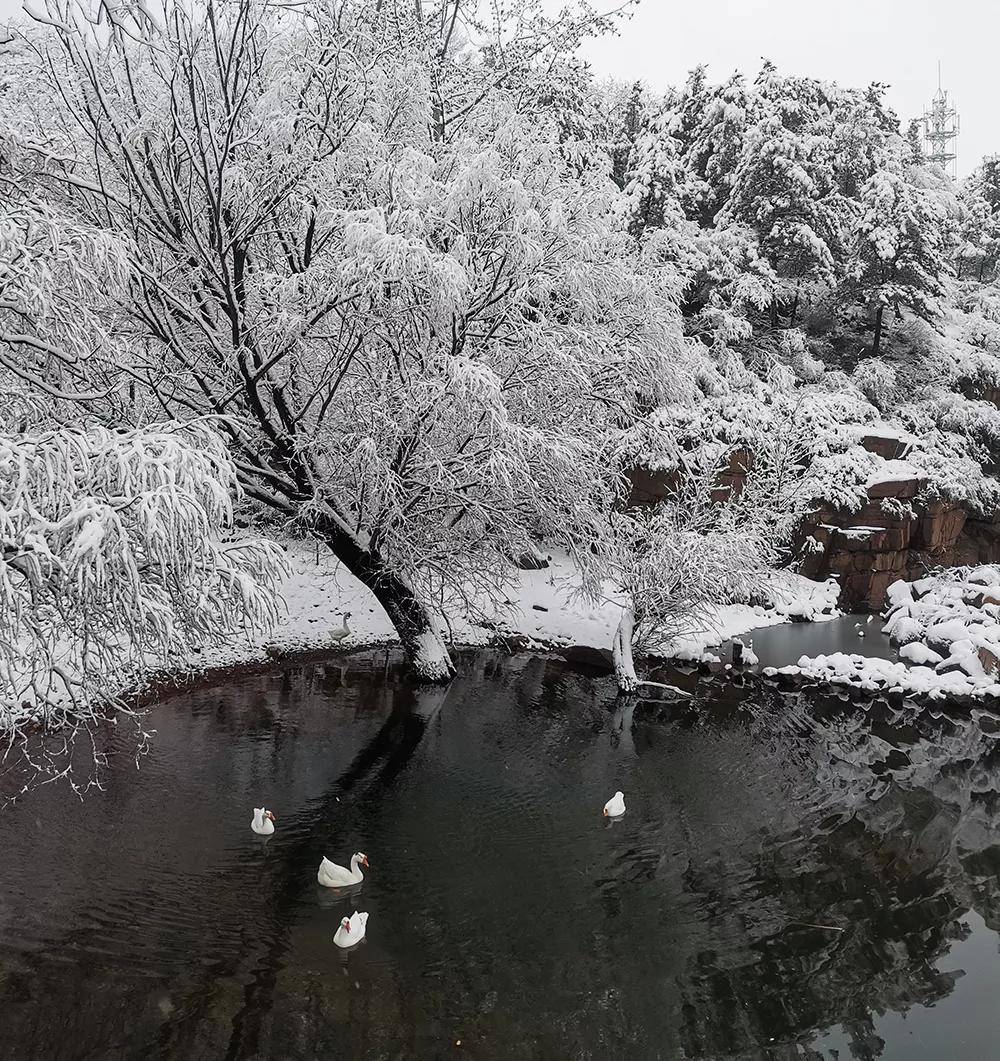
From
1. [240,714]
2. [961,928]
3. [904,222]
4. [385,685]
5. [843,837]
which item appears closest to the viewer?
[961,928]

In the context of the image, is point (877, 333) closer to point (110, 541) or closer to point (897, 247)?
point (897, 247)

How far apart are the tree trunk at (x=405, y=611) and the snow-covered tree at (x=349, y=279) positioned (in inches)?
2.0

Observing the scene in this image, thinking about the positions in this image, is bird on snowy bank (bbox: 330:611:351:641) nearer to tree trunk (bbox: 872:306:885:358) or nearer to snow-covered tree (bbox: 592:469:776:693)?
snow-covered tree (bbox: 592:469:776:693)

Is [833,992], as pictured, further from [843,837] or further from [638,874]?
[843,837]

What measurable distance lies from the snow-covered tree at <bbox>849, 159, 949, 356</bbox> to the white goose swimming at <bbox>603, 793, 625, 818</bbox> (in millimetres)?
17858


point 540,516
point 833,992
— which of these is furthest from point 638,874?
point 540,516

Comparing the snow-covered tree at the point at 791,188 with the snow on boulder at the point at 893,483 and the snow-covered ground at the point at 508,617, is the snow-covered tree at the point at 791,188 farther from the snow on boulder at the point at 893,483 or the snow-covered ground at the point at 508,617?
the snow-covered ground at the point at 508,617

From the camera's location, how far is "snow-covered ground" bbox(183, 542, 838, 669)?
45.5 feet

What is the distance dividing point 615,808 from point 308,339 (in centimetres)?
731

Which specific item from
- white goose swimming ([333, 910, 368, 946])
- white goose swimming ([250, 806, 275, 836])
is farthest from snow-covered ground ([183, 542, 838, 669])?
white goose swimming ([333, 910, 368, 946])

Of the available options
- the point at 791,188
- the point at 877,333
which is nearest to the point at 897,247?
the point at 877,333

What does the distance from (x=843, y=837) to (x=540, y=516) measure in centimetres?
615

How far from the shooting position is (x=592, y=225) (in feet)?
39.1

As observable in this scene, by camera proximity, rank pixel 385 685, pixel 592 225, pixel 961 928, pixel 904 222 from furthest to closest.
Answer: pixel 904 222
pixel 385 685
pixel 592 225
pixel 961 928
